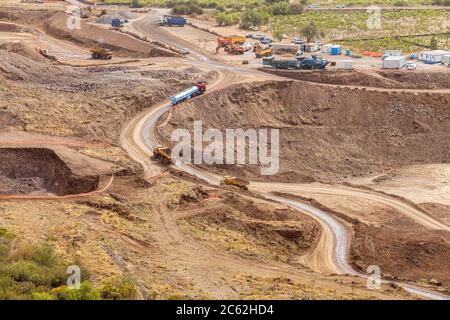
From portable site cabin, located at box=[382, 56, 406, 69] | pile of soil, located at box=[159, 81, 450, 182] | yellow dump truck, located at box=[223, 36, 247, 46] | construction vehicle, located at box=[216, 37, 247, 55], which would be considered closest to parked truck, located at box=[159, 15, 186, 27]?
yellow dump truck, located at box=[223, 36, 247, 46]

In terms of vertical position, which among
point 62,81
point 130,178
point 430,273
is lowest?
point 430,273

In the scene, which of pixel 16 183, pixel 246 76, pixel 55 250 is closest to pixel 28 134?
pixel 16 183

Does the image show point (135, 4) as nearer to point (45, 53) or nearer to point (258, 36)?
point (258, 36)

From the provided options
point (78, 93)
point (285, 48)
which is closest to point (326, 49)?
point (285, 48)

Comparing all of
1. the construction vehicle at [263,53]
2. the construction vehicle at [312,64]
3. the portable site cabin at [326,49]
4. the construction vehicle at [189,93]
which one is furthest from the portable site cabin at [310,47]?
the construction vehicle at [189,93]

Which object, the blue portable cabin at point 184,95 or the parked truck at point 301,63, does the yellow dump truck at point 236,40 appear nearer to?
the parked truck at point 301,63

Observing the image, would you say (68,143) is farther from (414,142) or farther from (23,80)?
(414,142)
